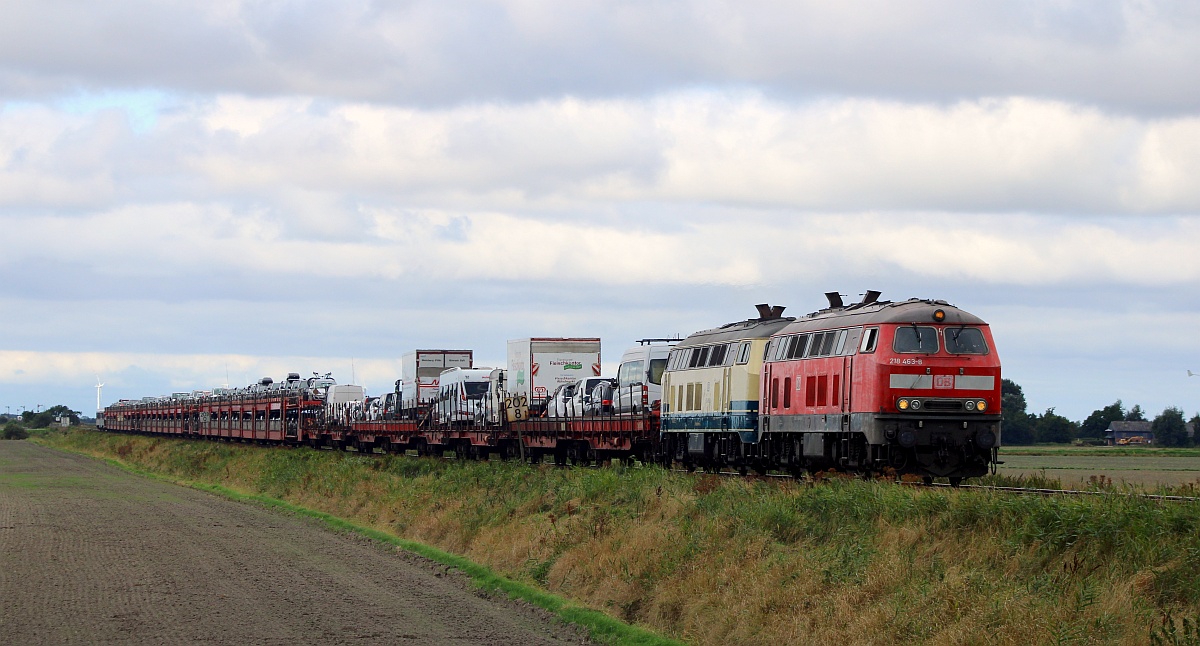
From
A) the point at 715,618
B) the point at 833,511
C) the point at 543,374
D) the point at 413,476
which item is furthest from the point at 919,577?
the point at 543,374

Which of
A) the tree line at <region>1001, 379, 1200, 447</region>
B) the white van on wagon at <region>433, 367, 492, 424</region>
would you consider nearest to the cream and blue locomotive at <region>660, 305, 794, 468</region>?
the white van on wagon at <region>433, 367, 492, 424</region>

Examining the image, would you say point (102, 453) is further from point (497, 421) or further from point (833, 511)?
point (833, 511)

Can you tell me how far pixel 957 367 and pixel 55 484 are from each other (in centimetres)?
4151

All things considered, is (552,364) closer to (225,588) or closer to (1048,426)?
(225,588)

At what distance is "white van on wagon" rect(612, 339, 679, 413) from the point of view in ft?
137

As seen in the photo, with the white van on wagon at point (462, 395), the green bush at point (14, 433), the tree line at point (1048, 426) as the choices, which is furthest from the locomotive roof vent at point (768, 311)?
the green bush at point (14, 433)

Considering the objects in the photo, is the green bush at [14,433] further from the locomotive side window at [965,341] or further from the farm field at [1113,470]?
the locomotive side window at [965,341]

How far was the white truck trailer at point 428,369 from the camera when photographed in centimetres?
6044

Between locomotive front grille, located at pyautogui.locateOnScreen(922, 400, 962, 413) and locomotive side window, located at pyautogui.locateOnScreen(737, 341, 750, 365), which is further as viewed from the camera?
locomotive side window, located at pyautogui.locateOnScreen(737, 341, 750, 365)

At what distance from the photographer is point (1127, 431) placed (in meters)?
159

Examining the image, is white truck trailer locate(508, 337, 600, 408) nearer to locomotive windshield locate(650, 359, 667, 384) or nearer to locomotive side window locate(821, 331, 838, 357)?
locomotive windshield locate(650, 359, 667, 384)

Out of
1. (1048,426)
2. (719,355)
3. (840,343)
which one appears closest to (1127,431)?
(1048,426)

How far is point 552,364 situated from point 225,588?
2642 cm

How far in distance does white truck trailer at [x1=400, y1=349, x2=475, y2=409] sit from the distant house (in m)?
110
